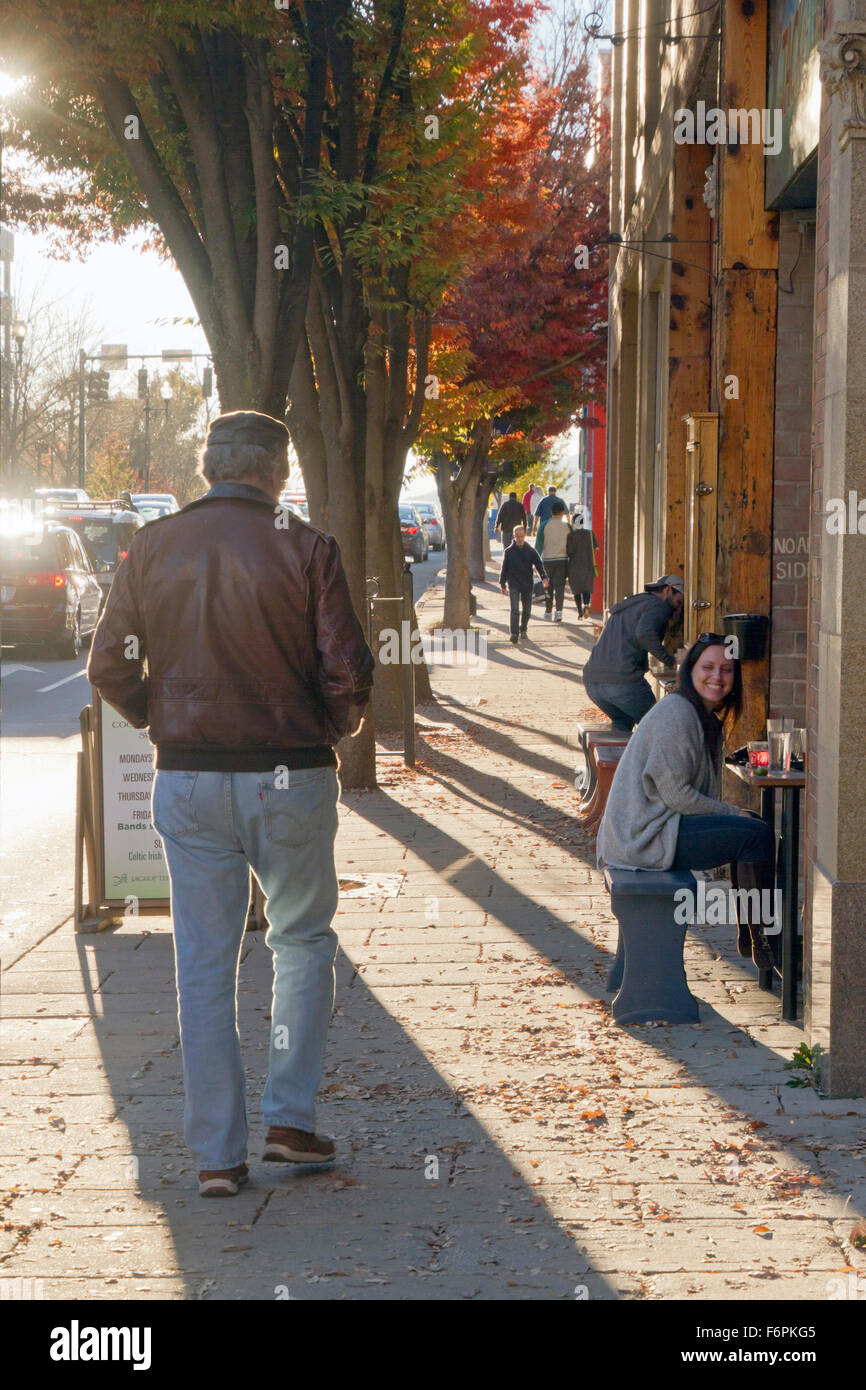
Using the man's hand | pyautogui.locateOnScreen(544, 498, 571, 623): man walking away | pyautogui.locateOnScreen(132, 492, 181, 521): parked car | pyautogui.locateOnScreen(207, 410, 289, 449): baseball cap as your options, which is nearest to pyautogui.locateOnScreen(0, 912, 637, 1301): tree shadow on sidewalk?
the man's hand

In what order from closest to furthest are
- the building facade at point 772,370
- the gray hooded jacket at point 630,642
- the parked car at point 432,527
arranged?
1. the building facade at point 772,370
2. the gray hooded jacket at point 630,642
3. the parked car at point 432,527

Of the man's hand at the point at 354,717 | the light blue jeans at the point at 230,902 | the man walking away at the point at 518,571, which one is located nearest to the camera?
the light blue jeans at the point at 230,902

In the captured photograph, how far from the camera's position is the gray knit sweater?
21.6 feet

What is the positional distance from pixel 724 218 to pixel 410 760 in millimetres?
5971

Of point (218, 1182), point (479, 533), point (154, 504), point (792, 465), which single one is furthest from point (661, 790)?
point (154, 504)

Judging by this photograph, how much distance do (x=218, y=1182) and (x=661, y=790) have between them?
2552mm

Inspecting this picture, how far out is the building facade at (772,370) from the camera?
547cm

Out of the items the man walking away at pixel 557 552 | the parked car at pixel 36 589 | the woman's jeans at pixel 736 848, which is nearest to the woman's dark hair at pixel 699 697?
the woman's jeans at pixel 736 848

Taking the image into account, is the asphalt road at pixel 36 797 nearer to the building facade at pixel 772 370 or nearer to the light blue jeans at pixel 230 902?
the light blue jeans at pixel 230 902

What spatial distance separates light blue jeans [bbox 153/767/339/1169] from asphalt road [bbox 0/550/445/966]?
10.2ft

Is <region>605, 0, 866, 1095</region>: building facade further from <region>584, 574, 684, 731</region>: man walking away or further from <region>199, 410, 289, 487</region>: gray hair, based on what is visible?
<region>199, 410, 289, 487</region>: gray hair

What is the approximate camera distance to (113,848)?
27.1 feet

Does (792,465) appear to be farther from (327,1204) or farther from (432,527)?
(432,527)

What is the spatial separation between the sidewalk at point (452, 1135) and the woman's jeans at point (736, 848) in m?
0.45
